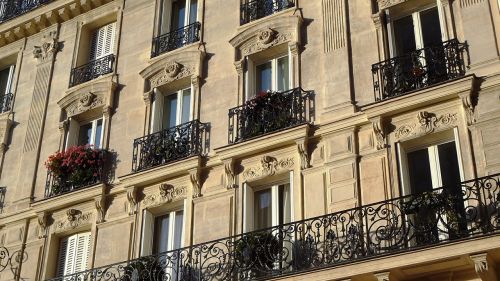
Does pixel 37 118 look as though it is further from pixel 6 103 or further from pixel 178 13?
pixel 178 13

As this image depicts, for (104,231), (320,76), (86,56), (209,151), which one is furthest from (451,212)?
(86,56)

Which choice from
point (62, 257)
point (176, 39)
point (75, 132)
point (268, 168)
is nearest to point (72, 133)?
point (75, 132)

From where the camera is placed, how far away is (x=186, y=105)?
16.7m

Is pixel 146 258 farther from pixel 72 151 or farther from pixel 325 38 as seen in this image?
pixel 325 38

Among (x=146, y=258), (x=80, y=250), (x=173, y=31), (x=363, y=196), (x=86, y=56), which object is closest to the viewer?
(x=363, y=196)

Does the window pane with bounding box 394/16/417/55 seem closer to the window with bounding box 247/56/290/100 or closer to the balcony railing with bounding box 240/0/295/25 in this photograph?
the window with bounding box 247/56/290/100

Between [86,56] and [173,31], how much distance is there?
295cm

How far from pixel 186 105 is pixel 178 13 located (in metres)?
2.81

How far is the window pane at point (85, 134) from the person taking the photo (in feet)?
59.2

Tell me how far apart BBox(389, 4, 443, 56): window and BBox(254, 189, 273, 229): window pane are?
3.56m

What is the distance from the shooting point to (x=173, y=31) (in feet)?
58.1

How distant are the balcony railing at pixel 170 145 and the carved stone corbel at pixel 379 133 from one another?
3.71 m

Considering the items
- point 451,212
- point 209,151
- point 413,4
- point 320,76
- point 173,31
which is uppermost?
point 173,31

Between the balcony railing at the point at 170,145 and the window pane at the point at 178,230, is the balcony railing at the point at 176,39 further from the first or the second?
the window pane at the point at 178,230
